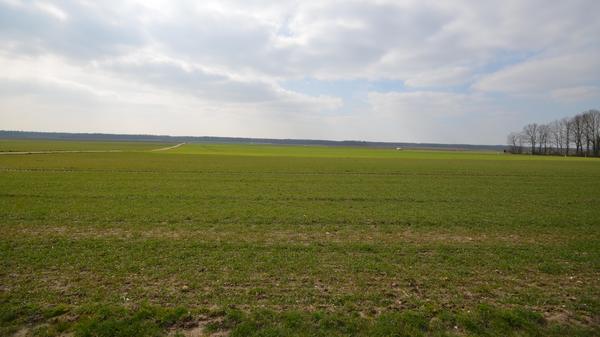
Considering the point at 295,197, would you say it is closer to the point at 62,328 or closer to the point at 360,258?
the point at 360,258

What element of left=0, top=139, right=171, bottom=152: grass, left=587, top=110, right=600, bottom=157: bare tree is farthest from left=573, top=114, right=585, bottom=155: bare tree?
left=0, top=139, right=171, bottom=152: grass

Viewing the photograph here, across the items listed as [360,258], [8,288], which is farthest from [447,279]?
[8,288]

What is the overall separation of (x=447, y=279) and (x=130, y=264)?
28.7 ft

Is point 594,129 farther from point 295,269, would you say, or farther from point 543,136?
point 295,269

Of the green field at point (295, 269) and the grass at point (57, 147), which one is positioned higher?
the grass at point (57, 147)

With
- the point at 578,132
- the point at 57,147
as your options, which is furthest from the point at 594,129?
the point at 57,147

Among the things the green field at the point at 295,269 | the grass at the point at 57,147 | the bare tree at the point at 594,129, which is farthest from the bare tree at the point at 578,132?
the grass at the point at 57,147

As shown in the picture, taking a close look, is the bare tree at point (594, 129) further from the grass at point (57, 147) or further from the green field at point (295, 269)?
the grass at point (57, 147)

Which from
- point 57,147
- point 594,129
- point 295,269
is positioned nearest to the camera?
point 295,269

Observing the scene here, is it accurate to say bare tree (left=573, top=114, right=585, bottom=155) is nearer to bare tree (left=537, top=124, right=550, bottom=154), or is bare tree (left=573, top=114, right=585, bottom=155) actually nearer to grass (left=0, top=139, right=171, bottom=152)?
bare tree (left=537, top=124, right=550, bottom=154)

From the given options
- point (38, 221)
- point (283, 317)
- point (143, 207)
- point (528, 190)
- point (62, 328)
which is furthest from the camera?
point (528, 190)

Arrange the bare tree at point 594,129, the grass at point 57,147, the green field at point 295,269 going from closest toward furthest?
1. the green field at point 295,269
2. the grass at point 57,147
3. the bare tree at point 594,129

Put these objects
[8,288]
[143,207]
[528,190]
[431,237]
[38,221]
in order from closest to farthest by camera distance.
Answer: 1. [8,288]
2. [431,237]
3. [38,221]
4. [143,207]
5. [528,190]

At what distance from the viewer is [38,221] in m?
13.4
